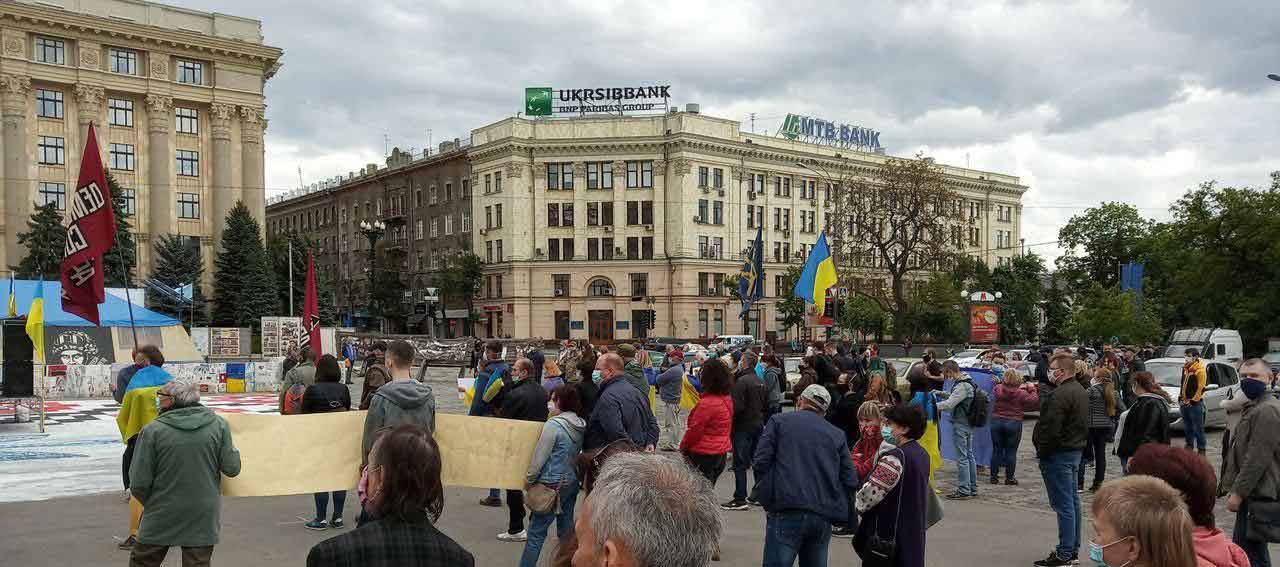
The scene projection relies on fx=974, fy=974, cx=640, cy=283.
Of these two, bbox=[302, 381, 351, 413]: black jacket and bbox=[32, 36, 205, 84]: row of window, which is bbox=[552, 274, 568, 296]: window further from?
bbox=[302, 381, 351, 413]: black jacket

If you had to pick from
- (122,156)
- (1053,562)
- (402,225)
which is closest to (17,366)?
(1053,562)

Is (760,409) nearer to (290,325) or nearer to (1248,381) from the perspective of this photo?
(1248,381)

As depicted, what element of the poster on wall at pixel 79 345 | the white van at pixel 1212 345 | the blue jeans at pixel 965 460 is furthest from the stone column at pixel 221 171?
the blue jeans at pixel 965 460

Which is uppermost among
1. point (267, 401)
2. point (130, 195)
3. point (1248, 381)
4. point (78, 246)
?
point (130, 195)

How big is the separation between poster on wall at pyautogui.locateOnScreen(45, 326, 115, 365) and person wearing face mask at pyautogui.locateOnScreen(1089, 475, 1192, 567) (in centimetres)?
3360

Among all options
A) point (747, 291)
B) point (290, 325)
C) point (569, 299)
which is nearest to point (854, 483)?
point (747, 291)

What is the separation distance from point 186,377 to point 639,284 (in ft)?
162

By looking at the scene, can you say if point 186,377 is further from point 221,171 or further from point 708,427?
point 221,171

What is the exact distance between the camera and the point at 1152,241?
242 ft

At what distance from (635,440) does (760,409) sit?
13.1 ft

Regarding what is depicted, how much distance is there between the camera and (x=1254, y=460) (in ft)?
22.2

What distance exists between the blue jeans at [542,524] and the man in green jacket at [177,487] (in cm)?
246

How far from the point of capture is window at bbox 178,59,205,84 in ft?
207

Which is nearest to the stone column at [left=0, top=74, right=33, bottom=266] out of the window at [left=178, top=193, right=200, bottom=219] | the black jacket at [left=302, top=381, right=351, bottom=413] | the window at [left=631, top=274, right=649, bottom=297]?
the window at [left=178, top=193, right=200, bottom=219]
